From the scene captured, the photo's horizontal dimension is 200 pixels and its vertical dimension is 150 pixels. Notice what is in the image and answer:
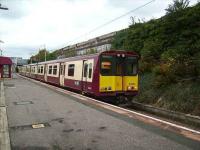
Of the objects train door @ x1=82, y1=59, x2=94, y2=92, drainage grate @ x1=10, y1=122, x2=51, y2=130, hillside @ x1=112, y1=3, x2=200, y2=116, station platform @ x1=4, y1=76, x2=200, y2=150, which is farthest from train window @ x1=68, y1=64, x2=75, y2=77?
drainage grate @ x1=10, y1=122, x2=51, y2=130

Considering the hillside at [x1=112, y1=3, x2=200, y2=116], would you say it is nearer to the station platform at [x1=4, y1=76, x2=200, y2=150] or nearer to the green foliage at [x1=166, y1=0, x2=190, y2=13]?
the green foliage at [x1=166, y1=0, x2=190, y2=13]

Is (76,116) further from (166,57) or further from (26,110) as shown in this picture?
(166,57)

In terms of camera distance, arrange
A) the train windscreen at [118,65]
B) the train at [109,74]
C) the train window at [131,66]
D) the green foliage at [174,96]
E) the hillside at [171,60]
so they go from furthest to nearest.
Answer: the train window at [131,66] < the train windscreen at [118,65] < the train at [109,74] < the hillside at [171,60] < the green foliage at [174,96]

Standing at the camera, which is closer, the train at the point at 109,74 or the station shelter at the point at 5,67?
the train at the point at 109,74

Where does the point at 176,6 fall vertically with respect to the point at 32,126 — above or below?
above

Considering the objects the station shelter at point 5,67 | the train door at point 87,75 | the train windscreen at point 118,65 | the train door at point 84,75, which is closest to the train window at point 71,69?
the train door at point 84,75

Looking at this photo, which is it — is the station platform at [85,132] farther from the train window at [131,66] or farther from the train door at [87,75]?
the train window at [131,66]

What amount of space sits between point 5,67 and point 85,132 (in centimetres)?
A: 4133

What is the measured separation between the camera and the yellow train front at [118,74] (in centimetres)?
1681

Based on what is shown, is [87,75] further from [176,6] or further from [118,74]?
[176,6]

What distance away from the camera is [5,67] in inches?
1887

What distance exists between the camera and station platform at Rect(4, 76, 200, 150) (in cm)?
746

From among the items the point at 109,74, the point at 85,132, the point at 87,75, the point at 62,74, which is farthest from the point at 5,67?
the point at 85,132

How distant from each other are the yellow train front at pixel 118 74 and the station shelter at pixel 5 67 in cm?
3255
